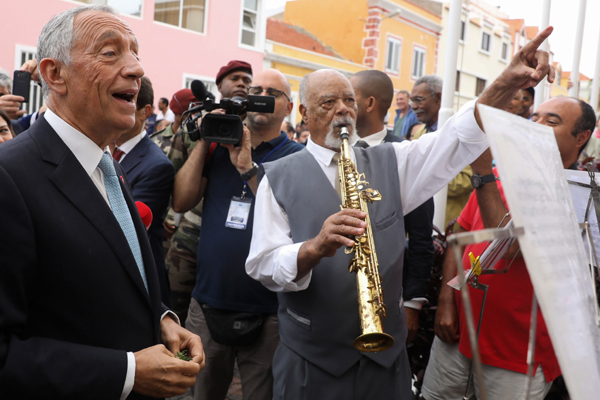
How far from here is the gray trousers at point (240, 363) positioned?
109 inches

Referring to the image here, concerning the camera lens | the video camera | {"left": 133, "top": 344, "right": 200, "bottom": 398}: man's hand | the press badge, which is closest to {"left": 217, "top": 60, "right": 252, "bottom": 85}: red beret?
the video camera

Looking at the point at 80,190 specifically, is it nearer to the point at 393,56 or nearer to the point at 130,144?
the point at 130,144

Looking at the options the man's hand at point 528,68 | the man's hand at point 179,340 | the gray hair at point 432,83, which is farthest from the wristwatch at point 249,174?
the gray hair at point 432,83

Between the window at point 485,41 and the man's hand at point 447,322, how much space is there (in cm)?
2438

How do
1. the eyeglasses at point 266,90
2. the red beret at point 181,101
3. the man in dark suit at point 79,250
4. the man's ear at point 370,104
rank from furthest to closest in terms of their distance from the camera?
the red beret at point 181,101 < the man's ear at point 370,104 < the eyeglasses at point 266,90 < the man in dark suit at point 79,250

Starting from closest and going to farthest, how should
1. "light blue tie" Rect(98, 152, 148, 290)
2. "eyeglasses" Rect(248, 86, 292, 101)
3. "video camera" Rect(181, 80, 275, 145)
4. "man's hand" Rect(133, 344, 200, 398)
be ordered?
"man's hand" Rect(133, 344, 200, 398) → "light blue tie" Rect(98, 152, 148, 290) → "video camera" Rect(181, 80, 275, 145) → "eyeglasses" Rect(248, 86, 292, 101)

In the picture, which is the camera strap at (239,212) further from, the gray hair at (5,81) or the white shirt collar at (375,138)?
the gray hair at (5,81)

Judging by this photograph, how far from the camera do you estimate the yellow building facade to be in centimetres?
2016

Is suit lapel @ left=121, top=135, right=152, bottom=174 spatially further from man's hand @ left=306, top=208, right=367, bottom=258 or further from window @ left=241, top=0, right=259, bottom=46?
window @ left=241, top=0, right=259, bottom=46

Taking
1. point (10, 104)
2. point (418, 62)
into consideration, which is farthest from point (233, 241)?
point (418, 62)

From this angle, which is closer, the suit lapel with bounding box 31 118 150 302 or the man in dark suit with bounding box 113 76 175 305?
the suit lapel with bounding box 31 118 150 302

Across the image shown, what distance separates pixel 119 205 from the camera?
1.66 m

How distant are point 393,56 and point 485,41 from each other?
6212 mm

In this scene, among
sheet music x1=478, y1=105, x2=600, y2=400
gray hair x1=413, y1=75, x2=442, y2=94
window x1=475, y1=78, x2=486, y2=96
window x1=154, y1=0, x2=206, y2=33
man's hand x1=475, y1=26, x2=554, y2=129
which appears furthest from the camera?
window x1=475, y1=78, x2=486, y2=96
